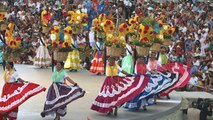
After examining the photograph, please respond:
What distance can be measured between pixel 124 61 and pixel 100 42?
373 cm

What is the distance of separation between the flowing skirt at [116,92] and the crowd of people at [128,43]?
19 millimetres

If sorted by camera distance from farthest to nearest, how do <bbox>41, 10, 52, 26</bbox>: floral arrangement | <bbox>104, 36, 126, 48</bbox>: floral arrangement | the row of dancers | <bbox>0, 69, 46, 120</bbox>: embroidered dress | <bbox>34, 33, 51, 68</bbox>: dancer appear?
<bbox>41, 10, 52, 26</bbox>: floral arrangement → <bbox>34, 33, 51, 68</bbox>: dancer → <bbox>104, 36, 126, 48</bbox>: floral arrangement → the row of dancers → <bbox>0, 69, 46, 120</bbox>: embroidered dress

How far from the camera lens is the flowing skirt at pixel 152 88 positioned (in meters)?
11.6

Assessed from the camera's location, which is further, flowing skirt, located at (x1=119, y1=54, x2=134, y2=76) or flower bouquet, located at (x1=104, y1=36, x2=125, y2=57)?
flowing skirt, located at (x1=119, y1=54, x2=134, y2=76)

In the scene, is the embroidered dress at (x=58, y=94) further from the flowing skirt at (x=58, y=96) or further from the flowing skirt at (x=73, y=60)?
the flowing skirt at (x=73, y=60)

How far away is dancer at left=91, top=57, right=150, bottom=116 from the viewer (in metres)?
10.6

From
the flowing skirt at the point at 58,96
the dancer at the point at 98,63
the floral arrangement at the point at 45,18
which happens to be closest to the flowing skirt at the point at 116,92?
the flowing skirt at the point at 58,96

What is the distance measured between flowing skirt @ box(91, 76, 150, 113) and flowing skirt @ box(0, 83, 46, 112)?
4.77ft

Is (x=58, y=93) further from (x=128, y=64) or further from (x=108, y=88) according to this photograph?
(x=128, y=64)

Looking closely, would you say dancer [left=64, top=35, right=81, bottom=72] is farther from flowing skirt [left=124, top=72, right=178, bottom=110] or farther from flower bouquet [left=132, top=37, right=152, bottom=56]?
flower bouquet [left=132, top=37, right=152, bottom=56]

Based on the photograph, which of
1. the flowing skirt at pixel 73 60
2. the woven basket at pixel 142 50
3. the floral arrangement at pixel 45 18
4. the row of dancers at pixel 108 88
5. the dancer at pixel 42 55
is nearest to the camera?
the row of dancers at pixel 108 88

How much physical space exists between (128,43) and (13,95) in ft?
12.7

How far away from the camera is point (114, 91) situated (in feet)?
35.0

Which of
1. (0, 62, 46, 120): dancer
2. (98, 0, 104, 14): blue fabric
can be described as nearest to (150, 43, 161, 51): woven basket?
(0, 62, 46, 120): dancer
